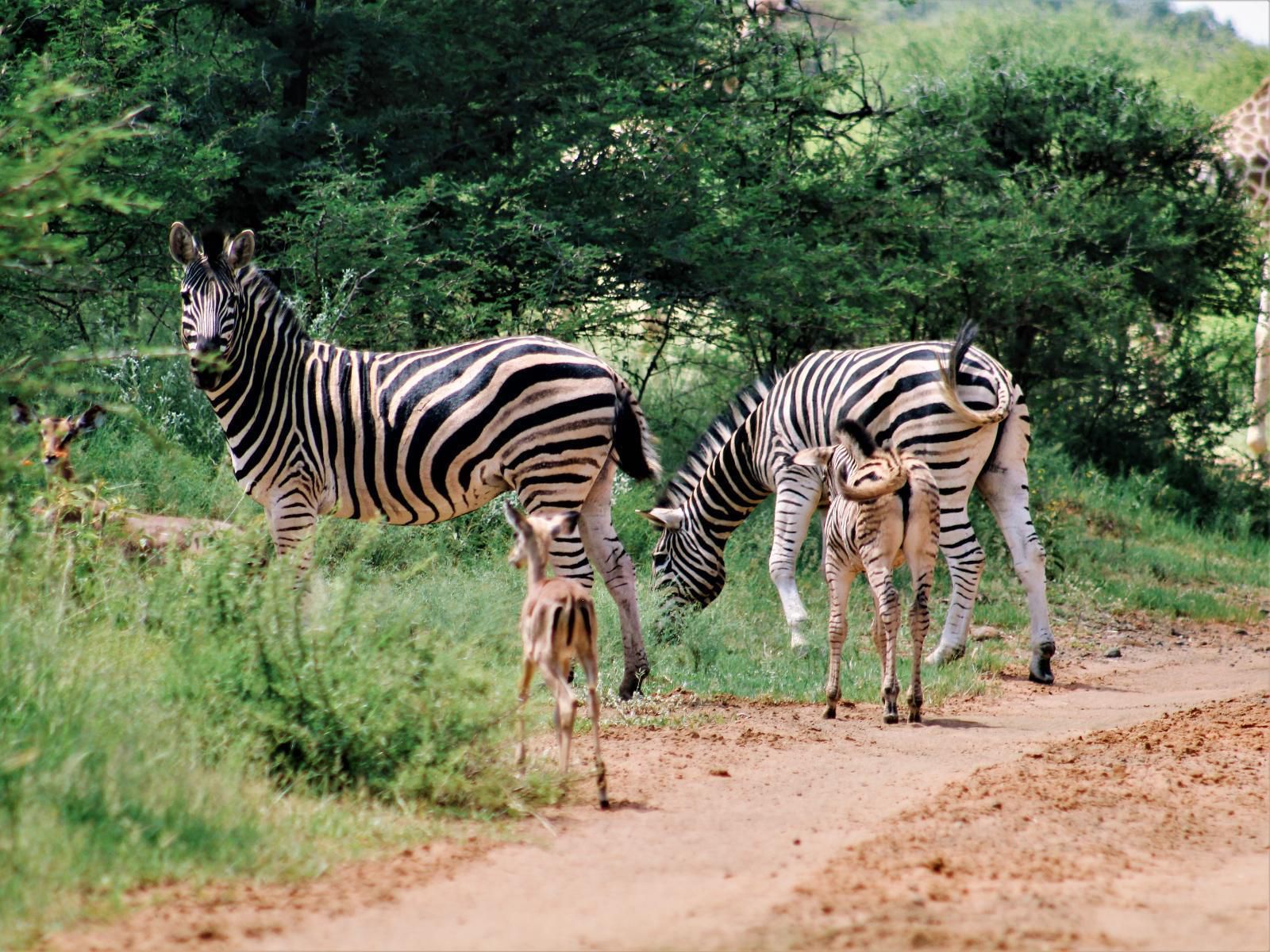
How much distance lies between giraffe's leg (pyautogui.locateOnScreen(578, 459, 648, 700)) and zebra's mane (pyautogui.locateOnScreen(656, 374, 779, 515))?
2972 mm

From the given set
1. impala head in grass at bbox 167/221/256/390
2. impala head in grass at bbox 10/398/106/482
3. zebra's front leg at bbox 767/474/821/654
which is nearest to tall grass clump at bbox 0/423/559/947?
impala head in grass at bbox 167/221/256/390

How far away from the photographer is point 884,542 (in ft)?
25.6

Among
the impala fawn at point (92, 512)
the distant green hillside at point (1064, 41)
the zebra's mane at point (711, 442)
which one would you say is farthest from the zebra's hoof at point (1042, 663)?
the distant green hillside at point (1064, 41)

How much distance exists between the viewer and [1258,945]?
13.8 feet

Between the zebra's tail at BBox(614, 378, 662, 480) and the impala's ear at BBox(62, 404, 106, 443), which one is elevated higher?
the zebra's tail at BBox(614, 378, 662, 480)

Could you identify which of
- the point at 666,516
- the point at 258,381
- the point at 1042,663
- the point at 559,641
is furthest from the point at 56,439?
the point at 1042,663

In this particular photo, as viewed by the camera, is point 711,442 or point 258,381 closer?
point 258,381

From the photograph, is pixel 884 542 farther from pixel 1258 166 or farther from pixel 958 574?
pixel 1258 166

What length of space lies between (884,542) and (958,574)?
253 cm

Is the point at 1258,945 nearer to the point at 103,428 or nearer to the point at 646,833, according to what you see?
the point at 646,833

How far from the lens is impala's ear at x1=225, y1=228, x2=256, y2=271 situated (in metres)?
8.14

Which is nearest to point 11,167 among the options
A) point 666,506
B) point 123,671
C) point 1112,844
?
point 123,671

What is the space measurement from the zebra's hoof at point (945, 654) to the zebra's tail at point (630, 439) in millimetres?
2830

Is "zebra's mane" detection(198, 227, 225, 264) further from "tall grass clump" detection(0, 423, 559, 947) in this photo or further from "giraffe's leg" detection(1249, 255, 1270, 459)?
"giraffe's leg" detection(1249, 255, 1270, 459)
